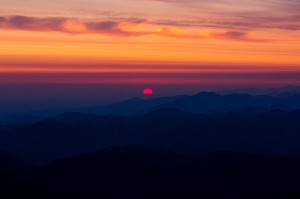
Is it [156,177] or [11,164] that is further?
[11,164]

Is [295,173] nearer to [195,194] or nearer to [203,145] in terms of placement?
[195,194]

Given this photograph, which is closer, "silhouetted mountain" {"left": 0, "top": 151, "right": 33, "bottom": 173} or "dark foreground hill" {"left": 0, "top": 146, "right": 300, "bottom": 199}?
"dark foreground hill" {"left": 0, "top": 146, "right": 300, "bottom": 199}

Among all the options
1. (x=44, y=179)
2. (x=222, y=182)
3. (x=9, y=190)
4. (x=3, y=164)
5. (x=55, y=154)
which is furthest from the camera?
(x=55, y=154)

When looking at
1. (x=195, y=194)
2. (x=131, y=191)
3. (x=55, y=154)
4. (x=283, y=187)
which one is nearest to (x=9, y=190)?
(x=131, y=191)

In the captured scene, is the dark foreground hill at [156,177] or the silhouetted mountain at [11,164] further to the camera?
the silhouetted mountain at [11,164]

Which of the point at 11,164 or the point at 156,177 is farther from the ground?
the point at 156,177

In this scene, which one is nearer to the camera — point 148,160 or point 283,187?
point 283,187

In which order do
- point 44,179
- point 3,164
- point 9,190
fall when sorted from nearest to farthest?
1. point 9,190
2. point 44,179
3. point 3,164
